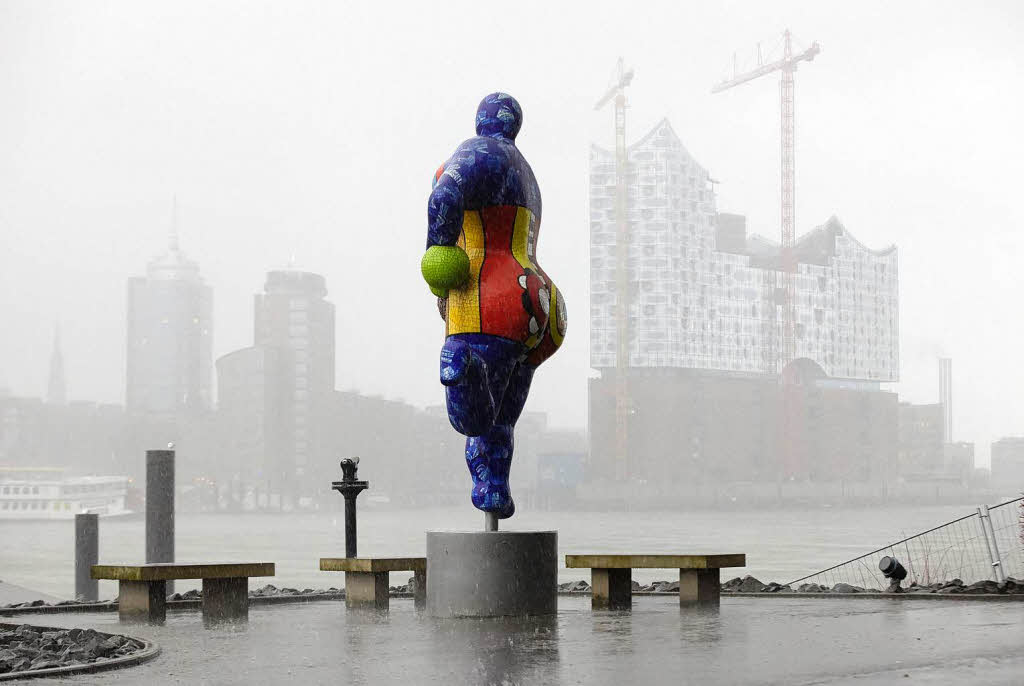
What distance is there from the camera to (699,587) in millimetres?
8844

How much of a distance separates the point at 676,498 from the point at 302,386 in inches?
1725

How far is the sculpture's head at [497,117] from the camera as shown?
8.45 meters

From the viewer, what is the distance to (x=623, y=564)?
855 centimetres

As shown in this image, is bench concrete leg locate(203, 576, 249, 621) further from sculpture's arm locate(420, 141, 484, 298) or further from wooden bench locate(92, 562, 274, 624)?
sculpture's arm locate(420, 141, 484, 298)

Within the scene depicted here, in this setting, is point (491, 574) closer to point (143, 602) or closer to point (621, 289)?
point (143, 602)

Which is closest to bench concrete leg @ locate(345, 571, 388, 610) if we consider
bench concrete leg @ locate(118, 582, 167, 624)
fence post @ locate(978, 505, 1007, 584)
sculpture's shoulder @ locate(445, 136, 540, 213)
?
bench concrete leg @ locate(118, 582, 167, 624)

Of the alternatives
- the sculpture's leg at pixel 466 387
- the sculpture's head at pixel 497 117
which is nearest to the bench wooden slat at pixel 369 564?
the sculpture's leg at pixel 466 387

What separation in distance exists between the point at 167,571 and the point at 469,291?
264cm

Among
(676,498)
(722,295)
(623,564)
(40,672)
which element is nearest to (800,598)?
(623,564)

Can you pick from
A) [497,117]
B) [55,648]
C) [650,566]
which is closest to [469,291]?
[497,117]

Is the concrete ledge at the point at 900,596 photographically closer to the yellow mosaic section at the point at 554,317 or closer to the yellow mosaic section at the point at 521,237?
the yellow mosaic section at the point at 554,317

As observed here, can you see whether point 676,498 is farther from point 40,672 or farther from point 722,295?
point 40,672

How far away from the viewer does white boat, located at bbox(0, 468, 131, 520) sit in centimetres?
11150

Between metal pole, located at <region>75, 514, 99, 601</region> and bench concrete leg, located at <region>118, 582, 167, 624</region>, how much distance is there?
654cm
